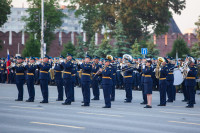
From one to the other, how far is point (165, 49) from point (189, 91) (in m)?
49.0

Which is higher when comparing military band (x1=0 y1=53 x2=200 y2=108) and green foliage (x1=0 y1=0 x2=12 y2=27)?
green foliage (x1=0 y1=0 x2=12 y2=27)

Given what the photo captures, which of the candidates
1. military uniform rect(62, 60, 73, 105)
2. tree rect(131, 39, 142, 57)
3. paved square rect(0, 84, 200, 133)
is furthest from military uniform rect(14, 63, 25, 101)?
tree rect(131, 39, 142, 57)

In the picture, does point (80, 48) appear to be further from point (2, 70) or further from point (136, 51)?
point (2, 70)

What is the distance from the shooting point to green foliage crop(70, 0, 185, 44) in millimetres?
46500

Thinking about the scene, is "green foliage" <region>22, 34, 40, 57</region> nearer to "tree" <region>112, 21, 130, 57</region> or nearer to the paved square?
"tree" <region>112, 21, 130, 57</region>

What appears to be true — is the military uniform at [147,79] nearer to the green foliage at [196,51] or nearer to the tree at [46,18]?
the green foliage at [196,51]

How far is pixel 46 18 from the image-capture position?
63.8m

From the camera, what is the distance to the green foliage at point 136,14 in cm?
4650

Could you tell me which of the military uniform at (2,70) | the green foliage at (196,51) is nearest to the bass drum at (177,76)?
the military uniform at (2,70)

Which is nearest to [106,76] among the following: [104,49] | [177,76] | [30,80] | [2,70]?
[30,80]

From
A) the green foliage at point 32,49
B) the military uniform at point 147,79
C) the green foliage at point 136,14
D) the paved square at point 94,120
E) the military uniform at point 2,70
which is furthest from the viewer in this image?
the green foliage at point 32,49

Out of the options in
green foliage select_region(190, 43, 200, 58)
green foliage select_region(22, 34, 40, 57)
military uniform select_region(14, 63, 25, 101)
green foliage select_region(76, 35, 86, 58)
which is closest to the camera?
military uniform select_region(14, 63, 25, 101)

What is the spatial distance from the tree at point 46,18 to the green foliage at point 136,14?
13.2 metres

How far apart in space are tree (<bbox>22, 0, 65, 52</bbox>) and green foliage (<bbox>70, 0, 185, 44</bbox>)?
1324 centimetres
